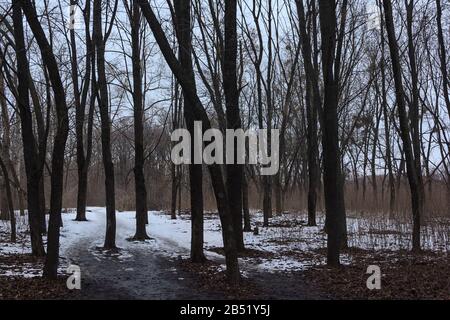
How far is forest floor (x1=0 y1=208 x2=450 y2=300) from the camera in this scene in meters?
7.07

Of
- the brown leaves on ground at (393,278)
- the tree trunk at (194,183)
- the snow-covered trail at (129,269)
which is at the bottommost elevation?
the snow-covered trail at (129,269)

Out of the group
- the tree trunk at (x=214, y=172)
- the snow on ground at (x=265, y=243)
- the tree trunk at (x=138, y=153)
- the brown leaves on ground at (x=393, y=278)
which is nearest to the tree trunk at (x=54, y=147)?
the snow on ground at (x=265, y=243)

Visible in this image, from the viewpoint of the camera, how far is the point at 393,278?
7781mm

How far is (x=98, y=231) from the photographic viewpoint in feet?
55.3

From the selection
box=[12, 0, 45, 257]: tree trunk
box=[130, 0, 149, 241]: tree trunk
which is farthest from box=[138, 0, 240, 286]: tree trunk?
box=[130, 0, 149, 241]: tree trunk

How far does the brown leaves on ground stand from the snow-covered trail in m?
2.00

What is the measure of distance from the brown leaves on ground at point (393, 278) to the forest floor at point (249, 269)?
0.01m

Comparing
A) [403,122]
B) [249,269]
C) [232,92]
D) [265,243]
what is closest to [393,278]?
[249,269]

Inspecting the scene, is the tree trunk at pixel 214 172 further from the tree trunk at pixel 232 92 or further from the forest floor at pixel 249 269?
the tree trunk at pixel 232 92

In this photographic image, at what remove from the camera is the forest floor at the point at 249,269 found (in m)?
7.07

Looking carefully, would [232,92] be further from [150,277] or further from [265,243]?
[265,243]

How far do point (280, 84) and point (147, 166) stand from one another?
603 inches

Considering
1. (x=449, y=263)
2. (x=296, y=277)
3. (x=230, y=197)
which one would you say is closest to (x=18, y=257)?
(x=230, y=197)
